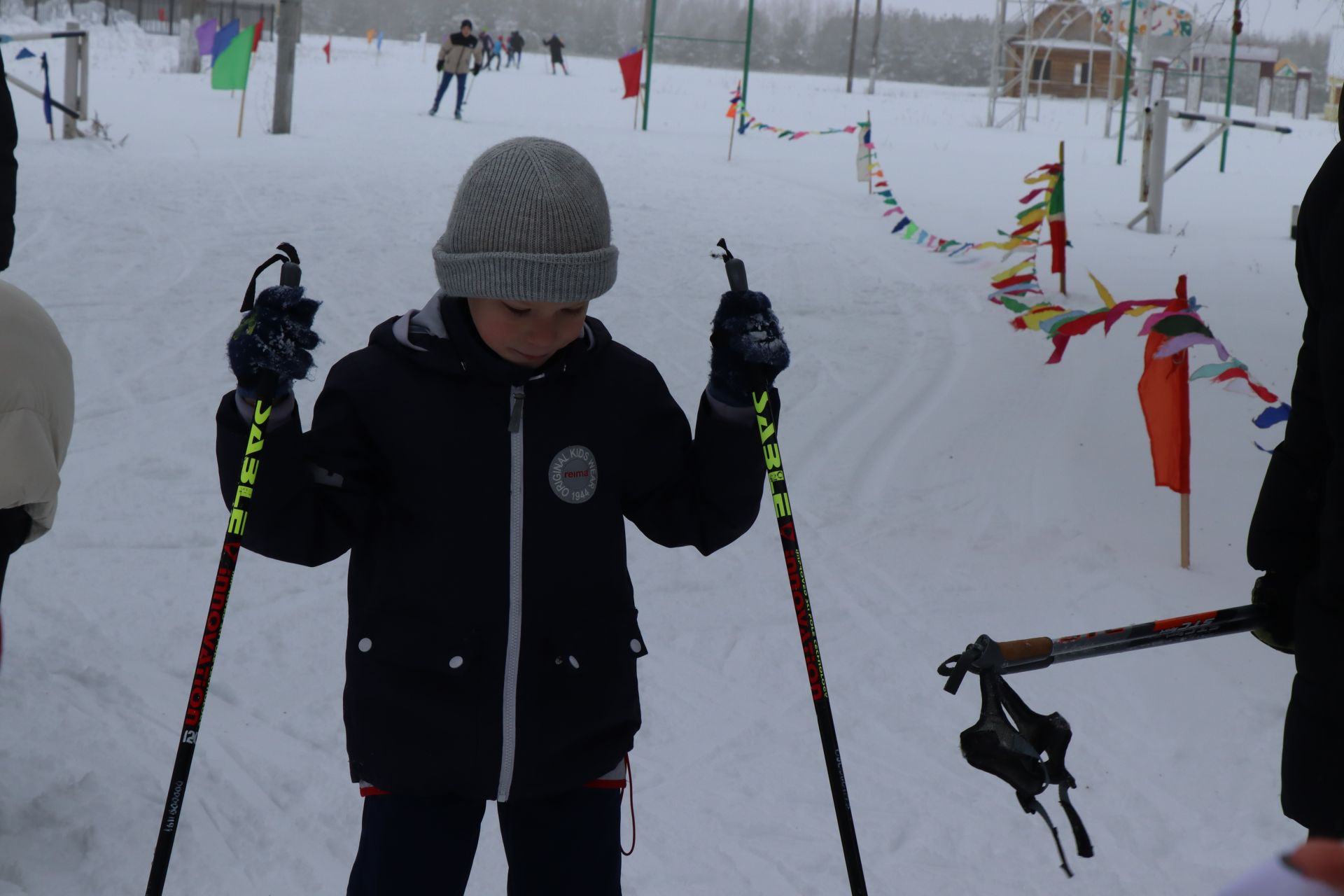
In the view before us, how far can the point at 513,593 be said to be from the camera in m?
2.02

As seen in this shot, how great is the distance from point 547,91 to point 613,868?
26860 millimetres

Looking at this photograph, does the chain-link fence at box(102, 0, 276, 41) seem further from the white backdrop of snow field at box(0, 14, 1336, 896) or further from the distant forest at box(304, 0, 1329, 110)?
the white backdrop of snow field at box(0, 14, 1336, 896)

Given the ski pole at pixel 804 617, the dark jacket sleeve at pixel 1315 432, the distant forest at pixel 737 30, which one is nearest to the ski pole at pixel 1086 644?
the dark jacket sleeve at pixel 1315 432

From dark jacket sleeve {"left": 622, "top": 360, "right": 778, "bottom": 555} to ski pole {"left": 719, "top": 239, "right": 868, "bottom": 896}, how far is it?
0.04m

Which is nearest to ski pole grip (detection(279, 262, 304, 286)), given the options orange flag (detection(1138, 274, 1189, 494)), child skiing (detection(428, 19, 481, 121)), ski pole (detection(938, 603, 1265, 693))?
ski pole (detection(938, 603, 1265, 693))

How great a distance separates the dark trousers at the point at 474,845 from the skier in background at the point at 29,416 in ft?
3.47

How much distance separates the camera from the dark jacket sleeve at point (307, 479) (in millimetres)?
1907

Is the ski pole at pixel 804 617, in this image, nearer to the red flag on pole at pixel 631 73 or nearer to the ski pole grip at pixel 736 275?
the ski pole grip at pixel 736 275

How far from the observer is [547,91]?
27469 mm

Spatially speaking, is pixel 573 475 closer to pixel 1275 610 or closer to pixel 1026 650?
pixel 1026 650

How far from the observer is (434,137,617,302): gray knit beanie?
1.98 m

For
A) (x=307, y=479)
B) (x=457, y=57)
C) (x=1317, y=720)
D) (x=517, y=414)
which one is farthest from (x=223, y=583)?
(x=457, y=57)

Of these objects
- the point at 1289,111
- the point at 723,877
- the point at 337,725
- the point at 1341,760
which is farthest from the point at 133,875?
the point at 1289,111

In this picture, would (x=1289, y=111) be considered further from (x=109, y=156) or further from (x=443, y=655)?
(x=443, y=655)
